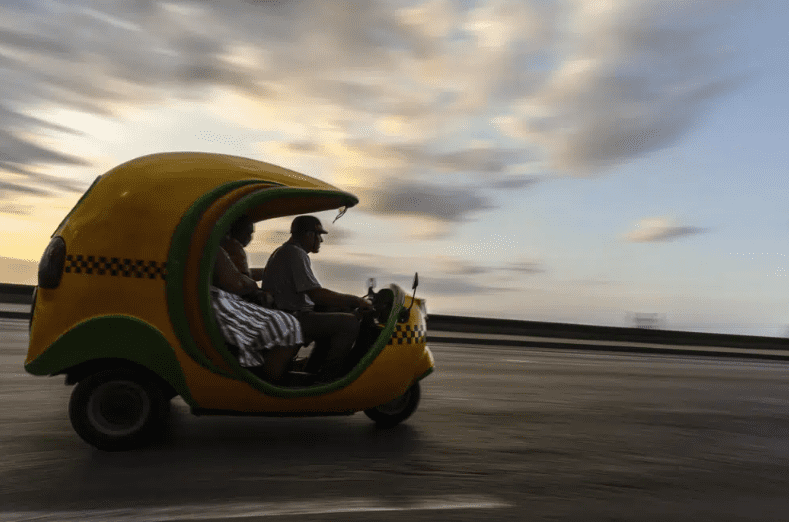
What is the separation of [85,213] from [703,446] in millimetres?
5047

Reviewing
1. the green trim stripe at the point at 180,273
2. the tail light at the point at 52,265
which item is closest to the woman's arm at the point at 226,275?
the green trim stripe at the point at 180,273

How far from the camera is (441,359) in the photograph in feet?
48.9

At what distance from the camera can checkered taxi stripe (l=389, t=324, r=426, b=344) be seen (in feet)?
19.6

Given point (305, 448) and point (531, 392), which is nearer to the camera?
point (305, 448)

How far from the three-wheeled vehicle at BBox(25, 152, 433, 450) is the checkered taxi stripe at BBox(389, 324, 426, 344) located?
3.31 feet

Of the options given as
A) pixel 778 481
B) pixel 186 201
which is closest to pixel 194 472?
pixel 186 201

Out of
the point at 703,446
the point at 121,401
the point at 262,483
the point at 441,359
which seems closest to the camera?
the point at 262,483

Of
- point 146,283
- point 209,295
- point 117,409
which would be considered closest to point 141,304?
point 146,283

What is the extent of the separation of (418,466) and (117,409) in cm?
194

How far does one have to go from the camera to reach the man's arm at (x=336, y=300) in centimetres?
578

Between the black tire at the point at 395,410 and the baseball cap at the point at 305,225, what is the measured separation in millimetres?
1551

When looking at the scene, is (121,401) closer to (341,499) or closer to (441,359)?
(341,499)

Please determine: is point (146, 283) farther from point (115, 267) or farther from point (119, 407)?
point (119, 407)

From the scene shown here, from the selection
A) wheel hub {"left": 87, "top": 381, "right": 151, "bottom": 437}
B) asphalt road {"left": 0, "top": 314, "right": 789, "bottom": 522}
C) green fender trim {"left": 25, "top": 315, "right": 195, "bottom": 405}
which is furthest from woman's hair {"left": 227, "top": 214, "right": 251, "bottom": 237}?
asphalt road {"left": 0, "top": 314, "right": 789, "bottom": 522}
